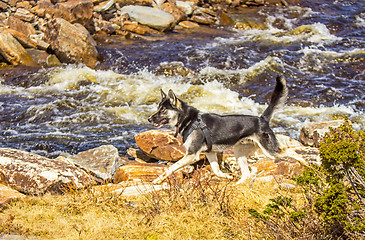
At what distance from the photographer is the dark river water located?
998 centimetres

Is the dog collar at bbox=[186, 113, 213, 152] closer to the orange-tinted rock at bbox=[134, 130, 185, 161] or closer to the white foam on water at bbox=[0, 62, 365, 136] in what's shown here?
the orange-tinted rock at bbox=[134, 130, 185, 161]

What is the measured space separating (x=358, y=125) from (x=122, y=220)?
716cm

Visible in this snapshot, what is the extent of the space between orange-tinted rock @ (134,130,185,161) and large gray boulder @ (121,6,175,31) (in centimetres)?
1172

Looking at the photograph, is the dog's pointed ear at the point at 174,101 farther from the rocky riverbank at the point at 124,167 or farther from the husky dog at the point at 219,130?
the rocky riverbank at the point at 124,167

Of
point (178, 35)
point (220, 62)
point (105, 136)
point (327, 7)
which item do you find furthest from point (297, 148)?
point (327, 7)

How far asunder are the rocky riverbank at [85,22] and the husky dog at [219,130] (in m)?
8.72

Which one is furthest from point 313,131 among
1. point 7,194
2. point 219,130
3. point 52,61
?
point 52,61

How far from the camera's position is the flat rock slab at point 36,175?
558 centimetres

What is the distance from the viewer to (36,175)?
566cm

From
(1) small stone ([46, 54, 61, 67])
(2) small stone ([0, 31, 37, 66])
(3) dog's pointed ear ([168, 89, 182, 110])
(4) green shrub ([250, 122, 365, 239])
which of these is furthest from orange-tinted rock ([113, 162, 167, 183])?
(2) small stone ([0, 31, 37, 66])

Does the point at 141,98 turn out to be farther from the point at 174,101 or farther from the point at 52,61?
the point at 174,101

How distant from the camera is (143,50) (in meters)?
15.7

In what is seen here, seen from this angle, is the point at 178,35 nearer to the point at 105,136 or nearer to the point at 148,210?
the point at 105,136

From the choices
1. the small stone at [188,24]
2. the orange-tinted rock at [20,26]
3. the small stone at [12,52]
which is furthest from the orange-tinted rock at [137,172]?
the small stone at [188,24]
